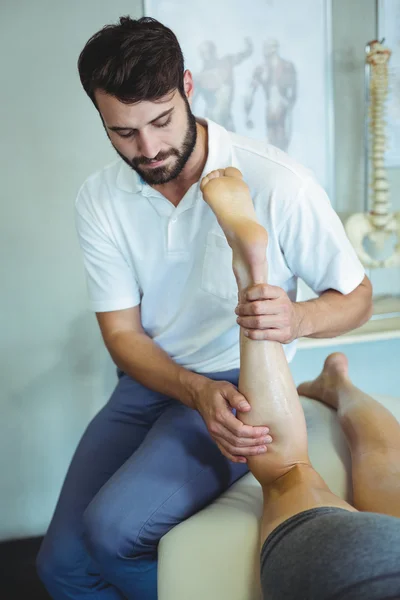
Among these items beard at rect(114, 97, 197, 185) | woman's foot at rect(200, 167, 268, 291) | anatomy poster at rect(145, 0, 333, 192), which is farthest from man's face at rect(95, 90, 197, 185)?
anatomy poster at rect(145, 0, 333, 192)

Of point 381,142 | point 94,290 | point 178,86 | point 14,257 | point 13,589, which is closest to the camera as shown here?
point 178,86

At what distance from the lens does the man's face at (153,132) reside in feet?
3.76

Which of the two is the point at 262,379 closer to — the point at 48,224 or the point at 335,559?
the point at 335,559

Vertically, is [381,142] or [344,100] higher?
[344,100]

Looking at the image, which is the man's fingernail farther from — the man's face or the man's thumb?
the man's face

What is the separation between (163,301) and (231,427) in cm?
41

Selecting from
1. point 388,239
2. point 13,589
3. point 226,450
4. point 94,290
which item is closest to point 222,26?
point 388,239

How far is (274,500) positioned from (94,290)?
2.20ft

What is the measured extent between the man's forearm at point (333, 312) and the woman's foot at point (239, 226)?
0.39ft

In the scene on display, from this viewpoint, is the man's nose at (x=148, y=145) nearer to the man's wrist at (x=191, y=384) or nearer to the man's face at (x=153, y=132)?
the man's face at (x=153, y=132)

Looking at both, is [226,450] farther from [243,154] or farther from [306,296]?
[306,296]

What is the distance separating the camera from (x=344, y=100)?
218 cm

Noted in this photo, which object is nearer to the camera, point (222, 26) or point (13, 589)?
point (13, 589)

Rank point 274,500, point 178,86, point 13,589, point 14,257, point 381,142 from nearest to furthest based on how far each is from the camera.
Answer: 1. point 274,500
2. point 178,86
3. point 13,589
4. point 14,257
5. point 381,142
